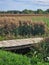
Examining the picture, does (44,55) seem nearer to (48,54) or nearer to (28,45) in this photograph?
(48,54)

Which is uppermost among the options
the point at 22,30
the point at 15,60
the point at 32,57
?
the point at 15,60

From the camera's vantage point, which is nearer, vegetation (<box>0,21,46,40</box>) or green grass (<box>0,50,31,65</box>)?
green grass (<box>0,50,31,65</box>)

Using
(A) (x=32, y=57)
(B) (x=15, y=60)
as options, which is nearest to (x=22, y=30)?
(A) (x=32, y=57)

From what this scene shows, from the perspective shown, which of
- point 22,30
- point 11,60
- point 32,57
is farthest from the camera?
point 22,30

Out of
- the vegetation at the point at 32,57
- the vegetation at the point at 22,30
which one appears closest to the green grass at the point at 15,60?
the vegetation at the point at 32,57

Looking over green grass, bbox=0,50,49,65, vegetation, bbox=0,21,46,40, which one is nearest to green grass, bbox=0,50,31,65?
green grass, bbox=0,50,49,65

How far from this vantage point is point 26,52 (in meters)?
14.5

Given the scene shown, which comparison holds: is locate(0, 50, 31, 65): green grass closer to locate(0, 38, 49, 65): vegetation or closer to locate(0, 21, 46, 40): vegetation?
locate(0, 38, 49, 65): vegetation

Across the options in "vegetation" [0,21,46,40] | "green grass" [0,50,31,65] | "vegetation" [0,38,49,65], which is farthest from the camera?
"vegetation" [0,21,46,40]

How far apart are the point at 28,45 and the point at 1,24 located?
528 cm

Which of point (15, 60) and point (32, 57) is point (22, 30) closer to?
point (32, 57)

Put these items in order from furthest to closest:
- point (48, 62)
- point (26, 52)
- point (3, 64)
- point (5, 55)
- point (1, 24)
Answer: point (1, 24) < point (26, 52) < point (48, 62) < point (5, 55) < point (3, 64)

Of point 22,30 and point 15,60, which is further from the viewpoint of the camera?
point 22,30

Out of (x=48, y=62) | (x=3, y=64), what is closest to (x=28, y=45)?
(x=48, y=62)
